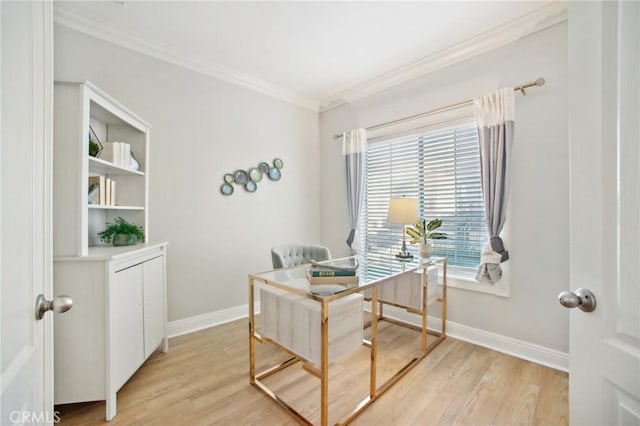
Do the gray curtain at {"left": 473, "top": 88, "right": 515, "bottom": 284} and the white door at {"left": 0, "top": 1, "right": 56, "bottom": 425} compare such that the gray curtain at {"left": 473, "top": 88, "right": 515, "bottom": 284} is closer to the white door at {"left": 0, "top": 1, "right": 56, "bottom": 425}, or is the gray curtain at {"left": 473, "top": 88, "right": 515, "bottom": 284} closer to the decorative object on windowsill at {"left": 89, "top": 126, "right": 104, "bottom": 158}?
the white door at {"left": 0, "top": 1, "right": 56, "bottom": 425}

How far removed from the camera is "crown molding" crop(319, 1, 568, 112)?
206cm

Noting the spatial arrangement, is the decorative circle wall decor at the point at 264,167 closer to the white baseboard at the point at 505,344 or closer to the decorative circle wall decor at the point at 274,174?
the decorative circle wall decor at the point at 274,174

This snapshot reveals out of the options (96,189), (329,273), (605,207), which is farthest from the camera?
(96,189)

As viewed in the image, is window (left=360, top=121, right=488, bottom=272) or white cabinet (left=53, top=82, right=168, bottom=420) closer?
white cabinet (left=53, top=82, right=168, bottom=420)

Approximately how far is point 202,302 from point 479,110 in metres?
3.23

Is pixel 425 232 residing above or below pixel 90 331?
above

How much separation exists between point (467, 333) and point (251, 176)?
2.75 metres

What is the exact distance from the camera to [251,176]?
315 centimetres

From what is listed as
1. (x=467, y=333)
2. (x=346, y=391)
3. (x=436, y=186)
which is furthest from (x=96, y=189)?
(x=467, y=333)

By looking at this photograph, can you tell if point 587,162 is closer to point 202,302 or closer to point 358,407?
point 358,407

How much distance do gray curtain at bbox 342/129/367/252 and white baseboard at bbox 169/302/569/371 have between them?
969 millimetres

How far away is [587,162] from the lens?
25.6 inches

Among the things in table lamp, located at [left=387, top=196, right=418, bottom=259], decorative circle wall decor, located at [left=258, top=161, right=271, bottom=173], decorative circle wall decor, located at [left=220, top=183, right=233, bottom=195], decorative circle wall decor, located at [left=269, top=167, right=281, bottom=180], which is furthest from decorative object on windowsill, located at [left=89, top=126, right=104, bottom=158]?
table lamp, located at [left=387, top=196, right=418, bottom=259]

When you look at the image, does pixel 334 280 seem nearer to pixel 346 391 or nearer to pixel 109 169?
pixel 346 391
